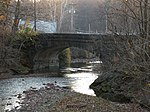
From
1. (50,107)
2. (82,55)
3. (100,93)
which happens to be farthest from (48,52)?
(50,107)

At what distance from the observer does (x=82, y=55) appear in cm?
7356

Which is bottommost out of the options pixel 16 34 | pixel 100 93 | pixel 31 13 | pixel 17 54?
pixel 100 93

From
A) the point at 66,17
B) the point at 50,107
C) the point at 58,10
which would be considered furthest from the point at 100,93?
the point at 66,17

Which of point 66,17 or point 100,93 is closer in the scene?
point 100,93

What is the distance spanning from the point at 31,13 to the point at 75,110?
3292 centimetres

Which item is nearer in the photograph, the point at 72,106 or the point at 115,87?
the point at 72,106

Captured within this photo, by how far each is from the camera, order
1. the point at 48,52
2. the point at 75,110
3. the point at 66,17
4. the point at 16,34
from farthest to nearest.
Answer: the point at 66,17, the point at 48,52, the point at 16,34, the point at 75,110

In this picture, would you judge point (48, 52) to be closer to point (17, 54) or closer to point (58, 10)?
A: point (17, 54)

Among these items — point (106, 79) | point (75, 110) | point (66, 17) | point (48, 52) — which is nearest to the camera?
point (75, 110)

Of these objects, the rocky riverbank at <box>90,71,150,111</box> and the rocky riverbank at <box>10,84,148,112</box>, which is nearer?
the rocky riverbank at <box>10,84,148,112</box>

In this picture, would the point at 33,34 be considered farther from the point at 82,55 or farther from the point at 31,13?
the point at 82,55

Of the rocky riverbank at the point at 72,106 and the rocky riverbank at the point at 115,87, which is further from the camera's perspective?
the rocky riverbank at the point at 115,87

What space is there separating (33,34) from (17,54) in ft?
12.6

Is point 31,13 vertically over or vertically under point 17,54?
over
